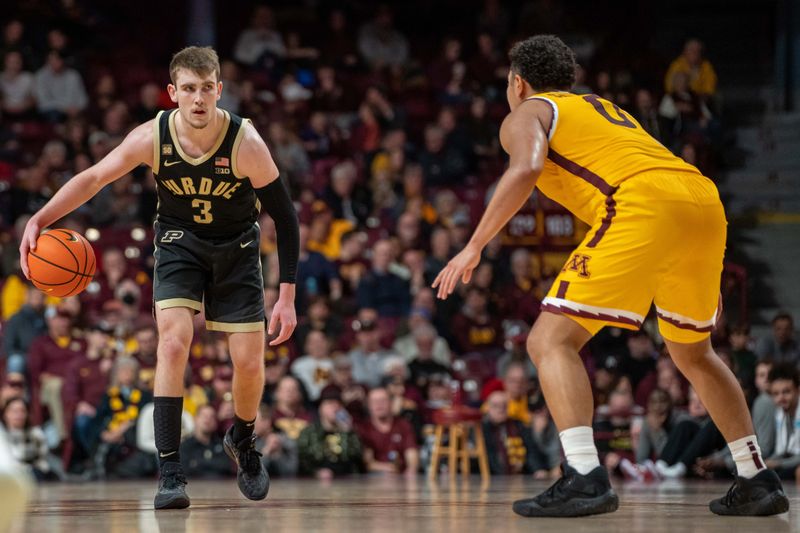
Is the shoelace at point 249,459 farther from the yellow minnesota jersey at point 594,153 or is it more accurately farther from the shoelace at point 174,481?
the yellow minnesota jersey at point 594,153

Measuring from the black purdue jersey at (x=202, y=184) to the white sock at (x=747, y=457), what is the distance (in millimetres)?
2429

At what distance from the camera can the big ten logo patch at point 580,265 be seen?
182 inches

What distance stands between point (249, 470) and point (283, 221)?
1.20 metres

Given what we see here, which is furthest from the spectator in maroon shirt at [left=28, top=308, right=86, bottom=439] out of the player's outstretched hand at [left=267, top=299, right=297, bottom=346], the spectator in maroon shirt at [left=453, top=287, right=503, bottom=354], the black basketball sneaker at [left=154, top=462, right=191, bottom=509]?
the black basketball sneaker at [left=154, top=462, right=191, bottom=509]

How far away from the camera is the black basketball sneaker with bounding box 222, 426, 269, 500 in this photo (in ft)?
19.4

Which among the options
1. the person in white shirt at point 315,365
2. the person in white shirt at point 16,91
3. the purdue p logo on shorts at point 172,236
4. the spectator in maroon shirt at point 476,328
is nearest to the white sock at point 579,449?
the purdue p logo on shorts at point 172,236

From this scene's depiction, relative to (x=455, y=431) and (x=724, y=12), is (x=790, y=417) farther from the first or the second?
(x=724, y=12)

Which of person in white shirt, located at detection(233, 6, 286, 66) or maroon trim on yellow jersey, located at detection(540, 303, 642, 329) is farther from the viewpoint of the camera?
person in white shirt, located at detection(233, 6, 286, 66)

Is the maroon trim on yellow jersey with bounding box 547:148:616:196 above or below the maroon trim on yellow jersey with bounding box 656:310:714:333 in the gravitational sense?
above

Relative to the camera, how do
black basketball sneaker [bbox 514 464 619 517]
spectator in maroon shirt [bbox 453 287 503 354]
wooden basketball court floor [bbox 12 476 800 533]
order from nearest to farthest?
1. wooden basketball court floor [bbox 12 476 800 533]
2. black basketball sneaker [bbox 514 464 619 517]
3. spectator in maroon shirt [bbox 453 287 503 354]

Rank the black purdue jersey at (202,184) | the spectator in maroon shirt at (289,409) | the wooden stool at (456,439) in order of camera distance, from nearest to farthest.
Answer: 1. the black purdue jersey at (202,184)
2. the wooden stool at (456,439)
3. the spectator in maroon shirt at (289,409)

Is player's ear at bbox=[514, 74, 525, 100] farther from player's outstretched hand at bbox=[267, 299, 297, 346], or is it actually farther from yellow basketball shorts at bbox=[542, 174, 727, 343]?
player's outstretched hand at bbox=[267, 299, 297, 346]

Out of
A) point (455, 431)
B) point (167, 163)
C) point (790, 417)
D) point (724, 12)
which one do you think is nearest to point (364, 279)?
point (455, 431)

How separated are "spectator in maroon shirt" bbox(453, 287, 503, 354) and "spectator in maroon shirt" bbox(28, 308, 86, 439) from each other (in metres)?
3.37
